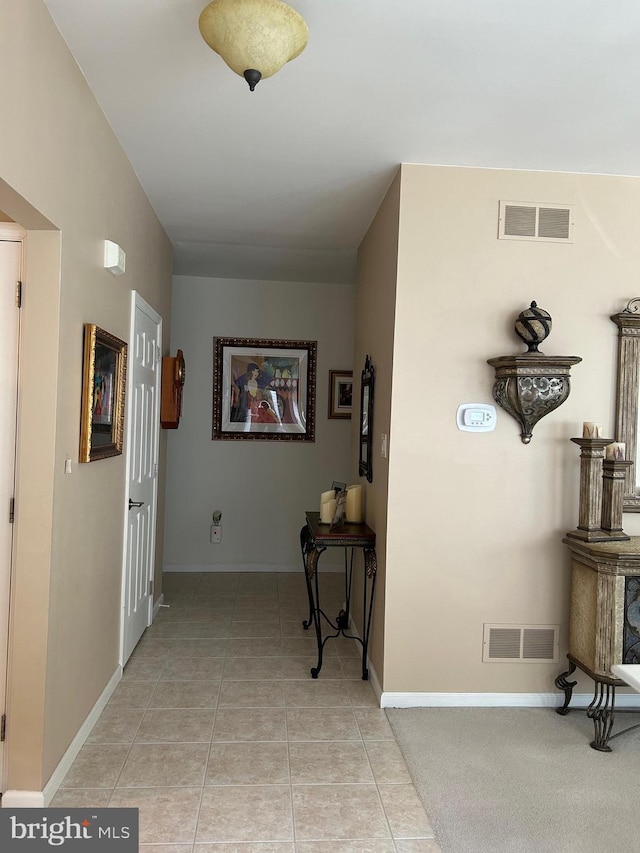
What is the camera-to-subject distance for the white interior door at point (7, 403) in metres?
2.15

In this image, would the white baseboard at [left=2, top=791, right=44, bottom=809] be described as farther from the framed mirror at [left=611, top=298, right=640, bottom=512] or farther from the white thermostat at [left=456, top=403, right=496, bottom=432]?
the framed mirror at [left=611, top=298, right=640, bottom=512]

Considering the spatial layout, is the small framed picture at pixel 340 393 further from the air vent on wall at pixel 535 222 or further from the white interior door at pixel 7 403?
the white interior door at pixel 7 403

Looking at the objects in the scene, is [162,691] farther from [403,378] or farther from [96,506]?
[403,378]

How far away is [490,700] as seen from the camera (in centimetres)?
310

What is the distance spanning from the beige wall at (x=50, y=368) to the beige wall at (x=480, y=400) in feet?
4.66

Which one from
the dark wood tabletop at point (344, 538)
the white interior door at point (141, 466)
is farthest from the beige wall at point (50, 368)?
the dark wood tabletop at point (344, 538)

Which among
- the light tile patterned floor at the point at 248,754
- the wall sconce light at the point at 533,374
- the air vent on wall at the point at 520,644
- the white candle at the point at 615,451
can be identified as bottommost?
the light tile patterned floor at the point at 248,754

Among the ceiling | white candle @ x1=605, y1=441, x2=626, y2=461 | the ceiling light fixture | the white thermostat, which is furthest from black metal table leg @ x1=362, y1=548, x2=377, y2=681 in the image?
the ceiling light fixture

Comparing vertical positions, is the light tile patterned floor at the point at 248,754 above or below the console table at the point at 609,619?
below

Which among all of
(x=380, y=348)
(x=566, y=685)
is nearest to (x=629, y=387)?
(x=380, y=348)

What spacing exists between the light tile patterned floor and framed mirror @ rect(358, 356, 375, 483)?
115 cm

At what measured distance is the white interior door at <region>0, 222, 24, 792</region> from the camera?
2152 millimetres

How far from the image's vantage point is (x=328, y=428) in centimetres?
591

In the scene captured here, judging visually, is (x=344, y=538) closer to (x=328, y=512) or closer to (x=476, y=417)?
(x=328, y=512)
